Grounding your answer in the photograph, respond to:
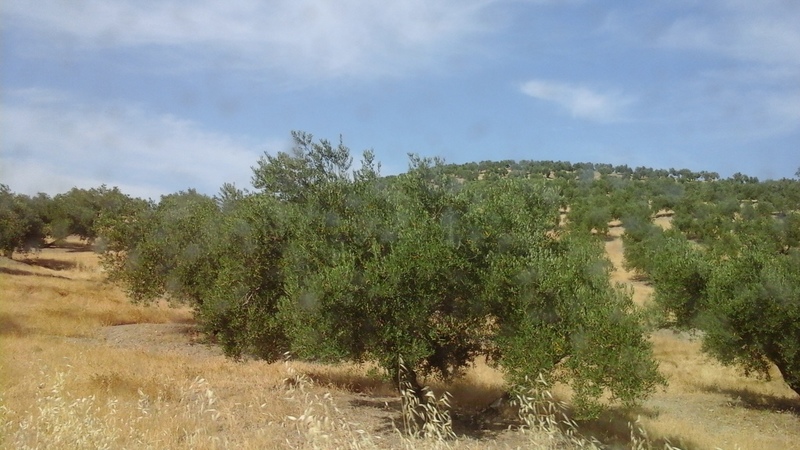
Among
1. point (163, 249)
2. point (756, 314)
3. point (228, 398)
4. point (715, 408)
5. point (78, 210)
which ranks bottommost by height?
point (715, 408)

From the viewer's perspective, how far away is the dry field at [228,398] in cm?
893

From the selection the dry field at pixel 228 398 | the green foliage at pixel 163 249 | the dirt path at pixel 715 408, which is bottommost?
the dirt path at pixel 715 408

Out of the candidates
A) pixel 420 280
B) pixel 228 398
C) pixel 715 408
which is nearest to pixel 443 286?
pixel 420 280

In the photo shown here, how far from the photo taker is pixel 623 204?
7356cm

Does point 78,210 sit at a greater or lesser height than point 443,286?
greater

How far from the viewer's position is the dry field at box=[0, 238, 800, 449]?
893cm

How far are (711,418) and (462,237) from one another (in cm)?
1298

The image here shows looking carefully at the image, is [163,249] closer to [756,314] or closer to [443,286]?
[443,286]

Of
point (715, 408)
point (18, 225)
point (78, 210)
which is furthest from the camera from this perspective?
point (78, 210)

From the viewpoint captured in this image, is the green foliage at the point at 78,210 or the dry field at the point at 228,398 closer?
the dry field at the point at 228,398

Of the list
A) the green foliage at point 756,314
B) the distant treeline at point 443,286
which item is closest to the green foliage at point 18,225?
the distant treeline at point 443,286

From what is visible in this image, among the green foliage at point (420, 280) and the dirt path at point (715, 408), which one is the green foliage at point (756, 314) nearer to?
the dirt path at point (715, 408)

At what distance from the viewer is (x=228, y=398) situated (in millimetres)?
14273

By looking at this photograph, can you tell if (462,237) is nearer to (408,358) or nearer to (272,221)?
(408,358)
